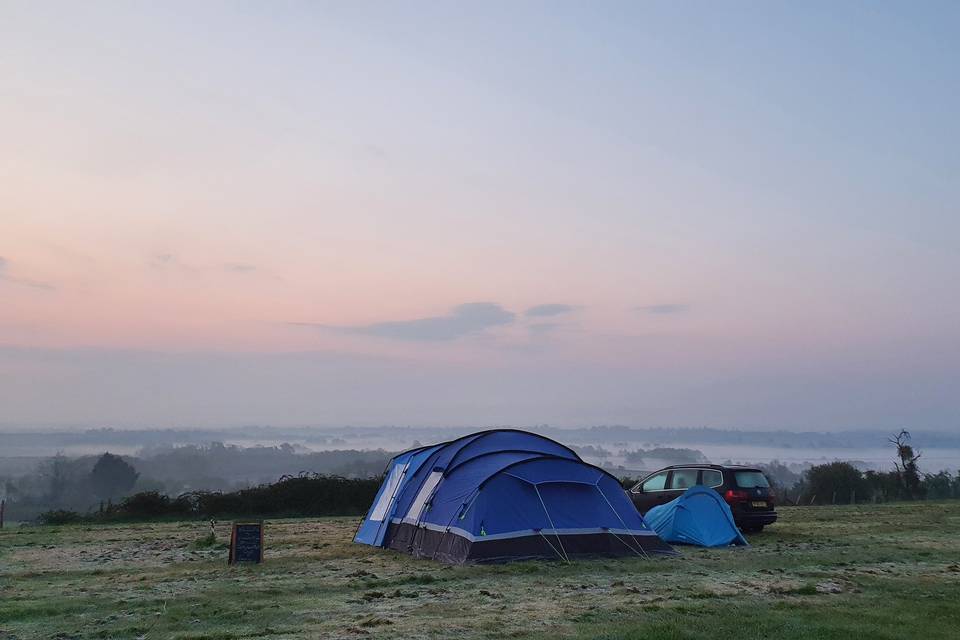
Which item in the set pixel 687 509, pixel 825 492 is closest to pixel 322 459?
pixel 825 492

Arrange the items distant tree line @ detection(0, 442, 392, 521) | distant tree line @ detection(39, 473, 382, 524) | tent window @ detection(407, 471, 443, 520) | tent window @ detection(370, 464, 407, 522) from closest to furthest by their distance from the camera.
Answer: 1. tent window @ detection(407, 471, 443, 520)
2. tent window @ detection(370, 464, 407, 522)
3. distant tree line @ detection(39, 473, 382, 524)
4. distant tree line @ detection(0, 442, 392, 521)

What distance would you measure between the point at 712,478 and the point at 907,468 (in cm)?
2512

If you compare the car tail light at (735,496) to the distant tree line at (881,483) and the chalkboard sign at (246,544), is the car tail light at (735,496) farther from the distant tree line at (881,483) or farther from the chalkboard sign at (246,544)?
the distant tree line at (881,483)

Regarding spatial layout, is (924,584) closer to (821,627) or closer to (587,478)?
(821,627)

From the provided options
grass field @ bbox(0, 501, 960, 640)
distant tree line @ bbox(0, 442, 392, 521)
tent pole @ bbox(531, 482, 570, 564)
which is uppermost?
tent pole @ bbox(531, 482, 570, 564)

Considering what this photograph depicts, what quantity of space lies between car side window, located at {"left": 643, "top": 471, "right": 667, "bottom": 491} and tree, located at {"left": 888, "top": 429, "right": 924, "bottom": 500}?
23.4 meters

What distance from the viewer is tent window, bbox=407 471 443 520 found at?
1664 centimetres

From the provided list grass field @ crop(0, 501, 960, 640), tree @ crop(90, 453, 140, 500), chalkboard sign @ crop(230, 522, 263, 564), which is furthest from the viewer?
tree @ crop(90, 453, 140, 500)

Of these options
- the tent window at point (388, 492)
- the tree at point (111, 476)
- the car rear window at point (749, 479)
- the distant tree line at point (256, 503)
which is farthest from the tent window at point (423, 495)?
the tree at point (111, 476)

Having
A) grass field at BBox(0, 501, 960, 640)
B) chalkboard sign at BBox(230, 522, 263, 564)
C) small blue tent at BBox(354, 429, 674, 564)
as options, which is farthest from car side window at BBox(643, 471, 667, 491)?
chalkboard sign at BBox(230, 522, 263, 564)

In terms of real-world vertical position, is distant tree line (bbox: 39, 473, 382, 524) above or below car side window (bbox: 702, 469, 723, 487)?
below

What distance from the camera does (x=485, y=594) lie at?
11.0 meters

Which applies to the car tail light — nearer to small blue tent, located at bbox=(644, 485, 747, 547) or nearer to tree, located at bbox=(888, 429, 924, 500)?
small blue tent, located at bbox=(644, 485, 747, 547)

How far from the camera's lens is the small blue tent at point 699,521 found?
Answer: 17.5 m
